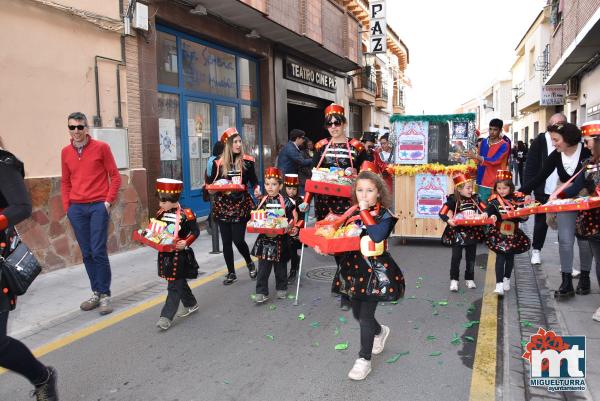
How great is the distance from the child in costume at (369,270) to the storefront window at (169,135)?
21.7 feet

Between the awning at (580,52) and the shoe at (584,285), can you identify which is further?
the awning at (580,52)

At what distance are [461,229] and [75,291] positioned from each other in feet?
15.6

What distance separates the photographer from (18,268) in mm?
2797

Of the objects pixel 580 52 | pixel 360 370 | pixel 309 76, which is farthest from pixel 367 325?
pixel 580 52

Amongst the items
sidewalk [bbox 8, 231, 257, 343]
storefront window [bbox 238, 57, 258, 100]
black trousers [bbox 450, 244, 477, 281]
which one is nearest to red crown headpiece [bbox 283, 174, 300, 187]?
sidewalk [bbox 8, 231, 257, 343]

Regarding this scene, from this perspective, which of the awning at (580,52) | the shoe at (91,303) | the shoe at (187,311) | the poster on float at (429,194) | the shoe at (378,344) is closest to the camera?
the shoe at (378,344)

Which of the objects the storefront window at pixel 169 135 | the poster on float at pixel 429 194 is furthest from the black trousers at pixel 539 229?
the storefront window at pixel 169 135

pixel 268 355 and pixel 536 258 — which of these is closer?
pixel 268 355

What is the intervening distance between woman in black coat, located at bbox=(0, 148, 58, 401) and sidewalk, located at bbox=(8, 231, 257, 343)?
6.35ft

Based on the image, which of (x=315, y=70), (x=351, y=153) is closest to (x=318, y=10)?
(x=315, y=70)

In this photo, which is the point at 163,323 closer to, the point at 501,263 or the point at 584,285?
the point at 501,263

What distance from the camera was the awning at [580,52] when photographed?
1185 cm

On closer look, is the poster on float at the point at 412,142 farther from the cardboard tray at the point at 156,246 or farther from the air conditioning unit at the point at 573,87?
the air conditioning unit at the point at 573,87

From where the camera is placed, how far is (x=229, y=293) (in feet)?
19.5
